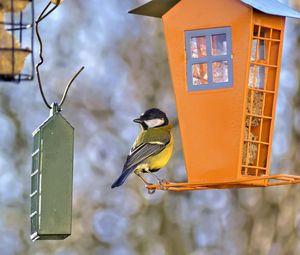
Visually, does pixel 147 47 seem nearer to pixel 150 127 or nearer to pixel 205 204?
pixel 205 204

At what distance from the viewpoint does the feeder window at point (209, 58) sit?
518 centimetres

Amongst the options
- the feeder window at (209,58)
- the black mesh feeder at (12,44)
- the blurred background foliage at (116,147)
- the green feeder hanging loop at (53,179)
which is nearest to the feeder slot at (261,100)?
the feeder window at (209,58)

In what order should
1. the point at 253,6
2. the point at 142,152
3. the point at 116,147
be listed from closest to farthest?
the point at 253,6
the point at 142,152
the point at 116,147

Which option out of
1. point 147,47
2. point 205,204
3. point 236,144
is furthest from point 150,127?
point 205,204

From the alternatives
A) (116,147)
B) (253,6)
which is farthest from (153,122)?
(116,147)

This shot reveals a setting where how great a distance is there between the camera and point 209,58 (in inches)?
206

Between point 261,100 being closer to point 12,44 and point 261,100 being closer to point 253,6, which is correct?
point 253,6

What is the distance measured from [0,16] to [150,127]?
0.82 meters

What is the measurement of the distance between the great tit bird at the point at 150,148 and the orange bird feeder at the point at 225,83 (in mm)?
364

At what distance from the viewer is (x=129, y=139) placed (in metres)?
10.2

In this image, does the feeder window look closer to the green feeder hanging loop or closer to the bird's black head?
the bird's black head

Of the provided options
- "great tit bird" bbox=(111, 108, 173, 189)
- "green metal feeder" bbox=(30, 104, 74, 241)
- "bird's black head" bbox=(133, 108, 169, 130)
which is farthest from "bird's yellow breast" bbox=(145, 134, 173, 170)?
"green metal feeder" bbox=(30, 104, 74, 241)

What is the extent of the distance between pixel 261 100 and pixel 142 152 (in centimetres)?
62

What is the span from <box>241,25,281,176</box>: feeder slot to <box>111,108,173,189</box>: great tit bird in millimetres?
513
